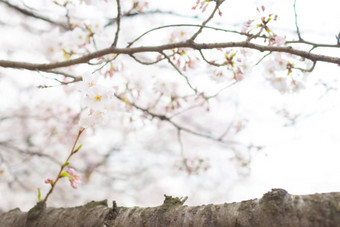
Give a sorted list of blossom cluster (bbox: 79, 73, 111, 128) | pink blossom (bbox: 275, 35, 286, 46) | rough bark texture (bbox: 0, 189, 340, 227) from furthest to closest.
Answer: pink blossom (bbox: 275, 35, 286, 46) < blossom cluster (bbox: 79, 73, 111, 128) < rough bark texture (bbox: 0, 189, 340, 227)

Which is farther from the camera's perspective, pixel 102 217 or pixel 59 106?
pixel 59 106

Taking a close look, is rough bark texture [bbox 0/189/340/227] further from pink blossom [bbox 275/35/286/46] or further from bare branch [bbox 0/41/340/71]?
pink blossom [bbox 275/35/286/46]

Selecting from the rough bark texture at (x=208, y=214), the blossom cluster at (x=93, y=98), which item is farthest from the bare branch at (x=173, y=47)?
→ the rough bark texture at (x=208, y=214)

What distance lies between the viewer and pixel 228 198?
731 centimetres


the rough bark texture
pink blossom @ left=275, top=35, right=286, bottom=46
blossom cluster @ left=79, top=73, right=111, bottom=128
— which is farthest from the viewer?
pink blossom @ left=275, top=35, right=286, bottom=46

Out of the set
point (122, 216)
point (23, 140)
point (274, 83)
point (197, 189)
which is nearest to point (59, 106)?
point (23, 140)

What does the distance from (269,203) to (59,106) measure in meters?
3.63

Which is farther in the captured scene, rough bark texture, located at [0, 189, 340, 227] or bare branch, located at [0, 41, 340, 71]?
bare branch, located at [0, 41, 340, 71]

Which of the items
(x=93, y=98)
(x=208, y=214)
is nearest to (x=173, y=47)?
(x=93, y=98)

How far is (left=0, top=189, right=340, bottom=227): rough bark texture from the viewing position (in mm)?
740

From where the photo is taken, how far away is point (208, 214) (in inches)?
35.4

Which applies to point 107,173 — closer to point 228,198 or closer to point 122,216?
point 228,198

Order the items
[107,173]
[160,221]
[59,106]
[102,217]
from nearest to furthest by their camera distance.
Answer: [160,221] → [102,217] → [59,106] → [107,173]

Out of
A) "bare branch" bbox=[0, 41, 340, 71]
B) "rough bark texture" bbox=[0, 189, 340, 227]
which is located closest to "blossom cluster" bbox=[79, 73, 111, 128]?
"bare branch" bbox=[0, 41, 340, 71]
